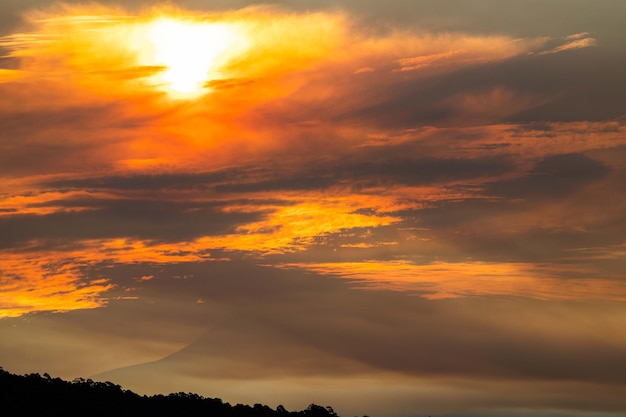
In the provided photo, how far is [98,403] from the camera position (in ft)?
193

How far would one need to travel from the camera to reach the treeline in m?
55.8

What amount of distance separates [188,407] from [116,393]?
4.38 metres

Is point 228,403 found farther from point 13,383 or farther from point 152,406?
point 13,383

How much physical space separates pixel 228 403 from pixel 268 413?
278 centimetres

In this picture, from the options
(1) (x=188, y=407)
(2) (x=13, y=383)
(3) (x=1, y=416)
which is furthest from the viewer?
(1) (x=188, y=407)

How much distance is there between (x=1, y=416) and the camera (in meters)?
53.4

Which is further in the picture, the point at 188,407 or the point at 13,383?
the point at 188,407

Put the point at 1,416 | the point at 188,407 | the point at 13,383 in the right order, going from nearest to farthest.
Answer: the point at 1,416 → the point at 13,383 → the point at 188,407

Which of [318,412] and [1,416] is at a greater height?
[318,412]

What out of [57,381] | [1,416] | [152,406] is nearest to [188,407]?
[152,406]

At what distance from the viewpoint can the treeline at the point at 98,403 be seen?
2197 inches

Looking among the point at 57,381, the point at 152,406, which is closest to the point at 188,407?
the point at 152,406

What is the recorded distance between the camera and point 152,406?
61.1 meters

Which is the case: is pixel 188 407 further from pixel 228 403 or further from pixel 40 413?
Result: pixel 40 413
